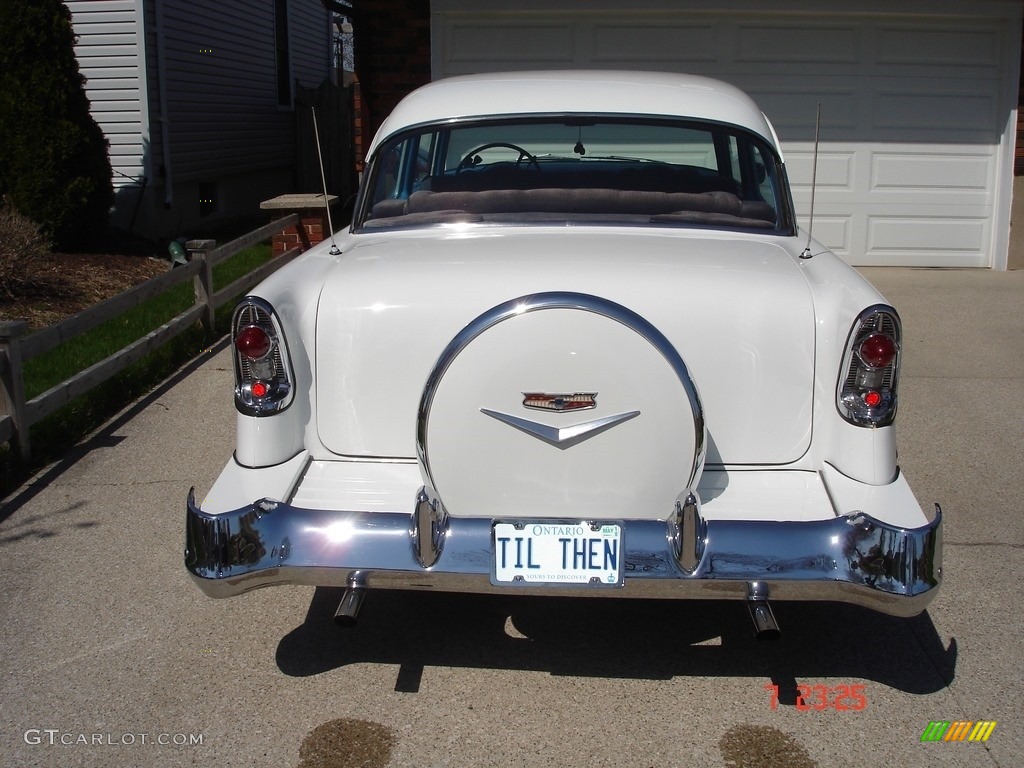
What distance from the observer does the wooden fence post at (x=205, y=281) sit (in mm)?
7961

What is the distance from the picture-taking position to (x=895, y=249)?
1081 cm

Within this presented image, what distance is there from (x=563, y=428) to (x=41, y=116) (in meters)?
9.22

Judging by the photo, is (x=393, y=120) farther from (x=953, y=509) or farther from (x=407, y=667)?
(x=953, y=509)

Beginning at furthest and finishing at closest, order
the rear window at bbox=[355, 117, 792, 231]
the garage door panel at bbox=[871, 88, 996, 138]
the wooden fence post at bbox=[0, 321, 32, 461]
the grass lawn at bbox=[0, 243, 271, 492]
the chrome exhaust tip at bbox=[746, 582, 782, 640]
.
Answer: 1. the garage door panel at bbox=[871, 88, 996, 138]
2. the grass lawn at bbox=[0, 243, 271, 492]
3. the wooden fence post at bbox=[0, 321, 32, 461]
4. the rear window at bbox=[355, 117, 792, 231]
5. the chrome exhaust tip at bbox=[746, 582, 782, 640]

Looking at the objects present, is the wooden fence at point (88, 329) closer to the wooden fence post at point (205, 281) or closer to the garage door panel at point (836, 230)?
the wooden fence post at point (205, 281)

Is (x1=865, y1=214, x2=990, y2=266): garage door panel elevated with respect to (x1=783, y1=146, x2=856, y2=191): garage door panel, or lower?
lower

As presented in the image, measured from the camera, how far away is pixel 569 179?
471cm

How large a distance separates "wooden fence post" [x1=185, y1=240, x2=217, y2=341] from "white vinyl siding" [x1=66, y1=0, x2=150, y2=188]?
5.55m

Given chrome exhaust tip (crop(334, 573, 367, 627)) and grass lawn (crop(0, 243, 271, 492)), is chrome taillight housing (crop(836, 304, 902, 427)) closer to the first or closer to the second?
chrome exhaust tip (crop(334, 573, 367, 627))

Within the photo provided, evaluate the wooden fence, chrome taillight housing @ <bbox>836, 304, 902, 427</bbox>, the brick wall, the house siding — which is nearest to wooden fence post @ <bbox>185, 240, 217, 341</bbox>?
the wooden fence

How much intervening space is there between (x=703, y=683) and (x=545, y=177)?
2.27 metres

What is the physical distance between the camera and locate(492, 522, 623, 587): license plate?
117 inches

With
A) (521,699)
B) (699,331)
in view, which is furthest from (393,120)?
(521,699)
